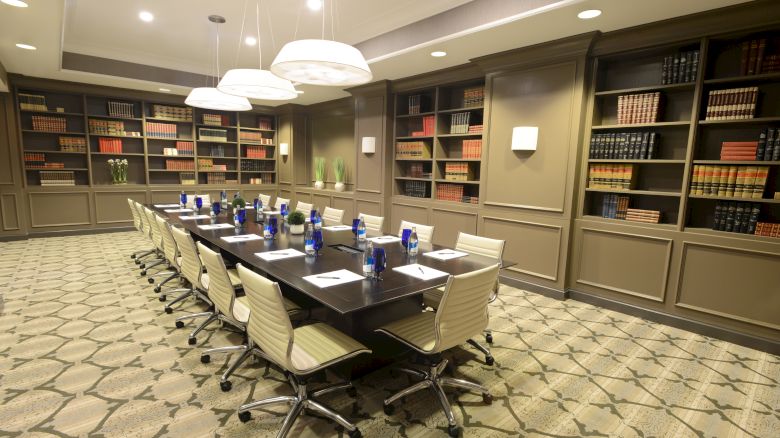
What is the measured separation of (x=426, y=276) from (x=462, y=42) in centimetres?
286

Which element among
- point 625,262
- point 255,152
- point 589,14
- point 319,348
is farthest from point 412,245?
point 255,152

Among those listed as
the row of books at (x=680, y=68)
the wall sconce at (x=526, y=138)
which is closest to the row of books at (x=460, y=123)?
the wall sconce at (x=526, y=138)

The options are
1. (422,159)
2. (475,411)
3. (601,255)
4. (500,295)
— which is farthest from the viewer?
(422,159)

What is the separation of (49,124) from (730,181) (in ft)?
30.8

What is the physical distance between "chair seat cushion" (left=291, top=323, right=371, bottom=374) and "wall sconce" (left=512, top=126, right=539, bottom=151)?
312cm

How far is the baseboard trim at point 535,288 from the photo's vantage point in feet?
13.7

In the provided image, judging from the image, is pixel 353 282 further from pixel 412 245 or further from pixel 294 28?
pixel 294 28

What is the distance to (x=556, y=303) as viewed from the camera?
160 inches

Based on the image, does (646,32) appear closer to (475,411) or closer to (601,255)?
(601,255)

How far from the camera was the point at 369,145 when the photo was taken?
627 cm

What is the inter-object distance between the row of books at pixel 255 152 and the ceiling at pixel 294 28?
2613 millimetres

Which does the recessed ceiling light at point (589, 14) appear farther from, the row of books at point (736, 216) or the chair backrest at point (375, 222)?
the chair backrest at point (375, 222)

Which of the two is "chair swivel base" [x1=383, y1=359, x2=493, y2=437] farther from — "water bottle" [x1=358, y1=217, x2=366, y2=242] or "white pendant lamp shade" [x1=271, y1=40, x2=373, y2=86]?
"white pendant lamp shade" [x1=271, y1=40, x2=373, y2=86]

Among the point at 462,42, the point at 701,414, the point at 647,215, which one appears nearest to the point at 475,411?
the point at 701,414
